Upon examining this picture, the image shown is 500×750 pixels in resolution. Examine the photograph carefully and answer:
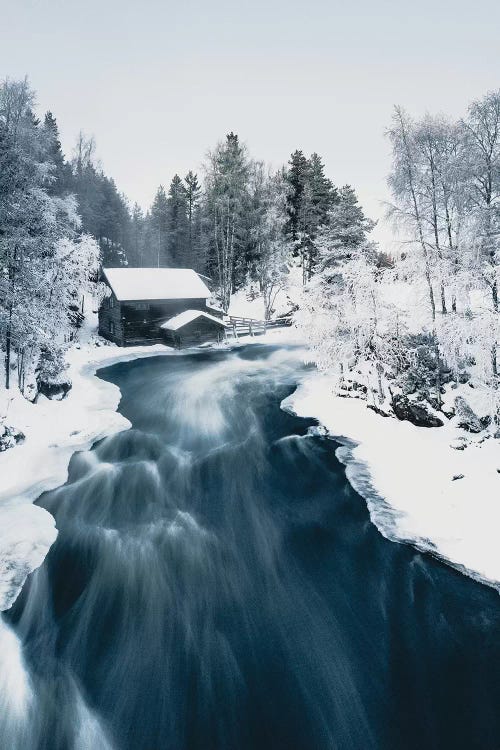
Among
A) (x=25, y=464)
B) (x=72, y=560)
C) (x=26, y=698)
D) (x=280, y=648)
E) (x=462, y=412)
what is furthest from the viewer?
(x=462, y=412)

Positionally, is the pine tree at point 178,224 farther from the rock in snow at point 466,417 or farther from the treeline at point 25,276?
the rock in snow at point 466,417

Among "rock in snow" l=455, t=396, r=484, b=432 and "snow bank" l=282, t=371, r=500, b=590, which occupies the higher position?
"rock in snow" l=455, t=396, r=484, b=432

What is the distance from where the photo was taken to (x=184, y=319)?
106ft

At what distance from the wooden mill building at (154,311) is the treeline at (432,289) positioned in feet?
49.1

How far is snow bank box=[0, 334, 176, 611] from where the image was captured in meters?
8.04

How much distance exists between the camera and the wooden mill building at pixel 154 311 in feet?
106

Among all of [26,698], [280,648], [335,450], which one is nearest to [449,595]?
[280,648]

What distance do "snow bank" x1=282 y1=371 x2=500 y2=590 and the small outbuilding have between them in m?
19.3

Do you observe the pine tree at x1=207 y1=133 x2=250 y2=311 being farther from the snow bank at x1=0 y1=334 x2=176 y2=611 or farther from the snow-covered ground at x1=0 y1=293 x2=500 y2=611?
the snow-covered ground at x1=0 y1=293 x2=500 y2=611

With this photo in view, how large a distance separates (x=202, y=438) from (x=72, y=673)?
9379mm

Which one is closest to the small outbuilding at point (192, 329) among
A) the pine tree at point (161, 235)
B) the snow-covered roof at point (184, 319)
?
the snow-covered roof at point (184, 319)

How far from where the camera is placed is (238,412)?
1756 centimetres

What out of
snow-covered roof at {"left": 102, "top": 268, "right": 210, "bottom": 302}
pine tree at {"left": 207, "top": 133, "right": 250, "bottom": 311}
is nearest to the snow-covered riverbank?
snow-covered roof at {"left": 102, "top": 268, "right": 210, "bottom": 302}

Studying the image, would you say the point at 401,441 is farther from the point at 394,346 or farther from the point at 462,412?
the point at 394,346
